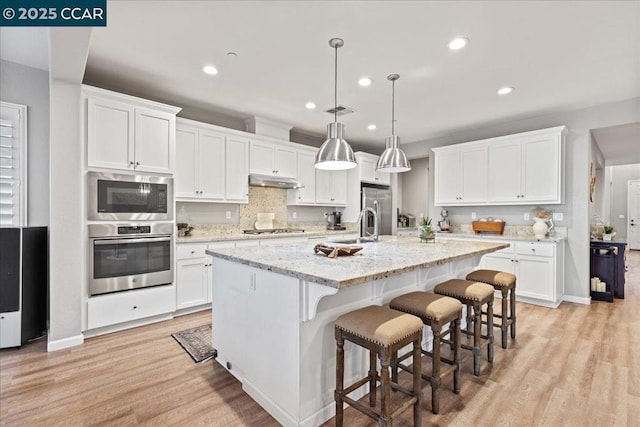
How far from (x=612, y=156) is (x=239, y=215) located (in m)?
7.55

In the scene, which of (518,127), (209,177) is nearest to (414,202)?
(518,127)

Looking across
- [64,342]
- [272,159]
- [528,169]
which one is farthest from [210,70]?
[528,169]

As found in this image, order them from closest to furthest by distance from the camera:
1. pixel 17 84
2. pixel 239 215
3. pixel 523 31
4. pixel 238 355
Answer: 1. pixel 238 355
2. pixel 523 31
3. pixel 17 84
4. pixel 239 215

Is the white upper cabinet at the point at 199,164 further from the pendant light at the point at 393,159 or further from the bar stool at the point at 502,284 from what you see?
the bar stool at the point at 502,284

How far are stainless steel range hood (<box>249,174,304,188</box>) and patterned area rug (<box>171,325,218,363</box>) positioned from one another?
205 centimetres

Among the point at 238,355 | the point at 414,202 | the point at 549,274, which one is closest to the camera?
the point at 238,355

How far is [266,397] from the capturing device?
1878 mm

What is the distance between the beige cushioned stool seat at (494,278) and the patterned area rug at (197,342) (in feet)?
7.79

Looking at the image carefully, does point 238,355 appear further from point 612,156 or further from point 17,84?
point 612,156

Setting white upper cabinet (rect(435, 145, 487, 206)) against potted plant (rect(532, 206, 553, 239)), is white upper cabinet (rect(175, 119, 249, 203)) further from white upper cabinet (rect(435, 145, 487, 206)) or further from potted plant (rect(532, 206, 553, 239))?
potted plant (rect(532, 206, 553, 239))

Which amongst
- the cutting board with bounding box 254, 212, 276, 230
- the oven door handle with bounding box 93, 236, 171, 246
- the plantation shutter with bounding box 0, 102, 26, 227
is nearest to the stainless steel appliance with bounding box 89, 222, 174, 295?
the oven door handle with bounding box 93, 236, 171, 246

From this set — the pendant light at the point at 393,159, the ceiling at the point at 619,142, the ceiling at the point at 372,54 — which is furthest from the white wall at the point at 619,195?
the pendant light at the point at 393,159

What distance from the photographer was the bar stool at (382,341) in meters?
1.49

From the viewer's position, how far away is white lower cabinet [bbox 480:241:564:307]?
3.91m
